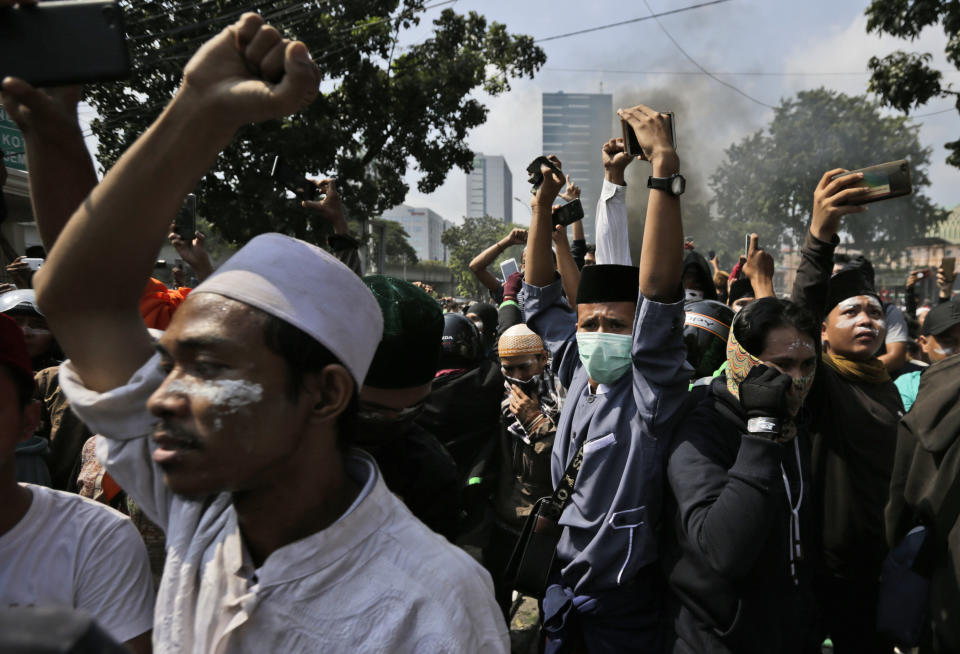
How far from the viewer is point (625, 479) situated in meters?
2.38

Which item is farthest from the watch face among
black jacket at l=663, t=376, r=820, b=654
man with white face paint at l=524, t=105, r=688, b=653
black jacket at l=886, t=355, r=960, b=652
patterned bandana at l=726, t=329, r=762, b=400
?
black jacket at l=886, t=355, r=960, b=652

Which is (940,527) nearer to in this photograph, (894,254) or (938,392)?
(938,392)

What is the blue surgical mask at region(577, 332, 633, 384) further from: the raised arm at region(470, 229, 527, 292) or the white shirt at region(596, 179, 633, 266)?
the raised arm at region(470, 229, 527, 292)

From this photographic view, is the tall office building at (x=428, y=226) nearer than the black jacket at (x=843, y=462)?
No

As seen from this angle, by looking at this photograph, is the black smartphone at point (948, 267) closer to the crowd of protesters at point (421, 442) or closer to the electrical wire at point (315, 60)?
the crowd of protesters at point (421, 442)

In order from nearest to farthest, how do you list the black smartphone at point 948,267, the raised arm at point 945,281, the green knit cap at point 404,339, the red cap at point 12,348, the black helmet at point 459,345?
the red cap at point 12,348, the green knit cap at point 404,339, the black helmet at point 459,345, the black smartphone at point 948,267, the raised arm at point 945,281

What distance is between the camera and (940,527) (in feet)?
7.73

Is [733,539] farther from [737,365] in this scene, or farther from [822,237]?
[822,237]

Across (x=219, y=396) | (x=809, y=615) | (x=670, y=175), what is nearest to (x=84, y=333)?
(x=219, y=396)

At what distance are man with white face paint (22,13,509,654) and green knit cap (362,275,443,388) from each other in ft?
1.50

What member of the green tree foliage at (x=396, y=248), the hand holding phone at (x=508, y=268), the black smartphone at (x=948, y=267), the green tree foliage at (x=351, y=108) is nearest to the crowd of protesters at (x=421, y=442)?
the hand holding phone at (x=508, y=268)

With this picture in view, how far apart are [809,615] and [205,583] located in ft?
6.61

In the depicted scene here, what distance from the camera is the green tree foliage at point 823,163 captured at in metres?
56.2

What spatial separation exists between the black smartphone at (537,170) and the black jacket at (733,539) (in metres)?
1.45
